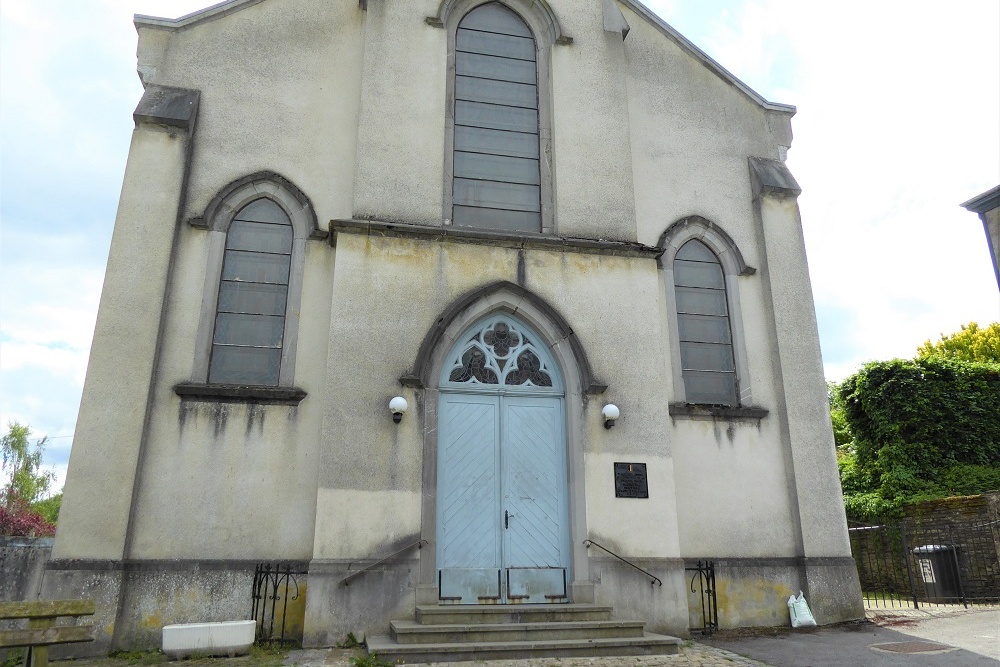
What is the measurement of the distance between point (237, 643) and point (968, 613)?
1051 centimetres

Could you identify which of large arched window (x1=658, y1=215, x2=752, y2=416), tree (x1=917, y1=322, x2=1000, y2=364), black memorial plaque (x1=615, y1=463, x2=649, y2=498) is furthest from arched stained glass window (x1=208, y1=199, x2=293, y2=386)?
tree (x1=917, y1=322, x2=1000, y2=364)

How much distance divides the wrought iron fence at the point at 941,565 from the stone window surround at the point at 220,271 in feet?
34.9

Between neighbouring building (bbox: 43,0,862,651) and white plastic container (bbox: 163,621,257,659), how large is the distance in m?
0.80

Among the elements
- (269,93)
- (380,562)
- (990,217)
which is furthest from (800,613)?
(269,93)

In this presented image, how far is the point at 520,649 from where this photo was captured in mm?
7742

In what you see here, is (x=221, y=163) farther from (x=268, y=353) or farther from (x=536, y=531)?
(x=536, y=531)

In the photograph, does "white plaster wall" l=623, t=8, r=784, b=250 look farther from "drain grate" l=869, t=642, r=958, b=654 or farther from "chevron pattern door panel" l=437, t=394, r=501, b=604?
"drain grate" l=869, t=642, r=958, b=654

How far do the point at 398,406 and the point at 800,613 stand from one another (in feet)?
21.0

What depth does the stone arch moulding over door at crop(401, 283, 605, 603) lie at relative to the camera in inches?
360

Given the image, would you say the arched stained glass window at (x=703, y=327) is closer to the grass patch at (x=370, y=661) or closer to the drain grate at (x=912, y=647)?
the drain grate at (x=912, y=647)

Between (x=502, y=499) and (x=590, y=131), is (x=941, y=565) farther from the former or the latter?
(x=590, y=131)

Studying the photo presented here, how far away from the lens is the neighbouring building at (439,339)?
900 cm

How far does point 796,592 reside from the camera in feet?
34.3

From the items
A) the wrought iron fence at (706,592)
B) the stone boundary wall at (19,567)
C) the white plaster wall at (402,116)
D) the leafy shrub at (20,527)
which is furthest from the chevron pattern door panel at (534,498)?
the leafy shrub at (20,527)
